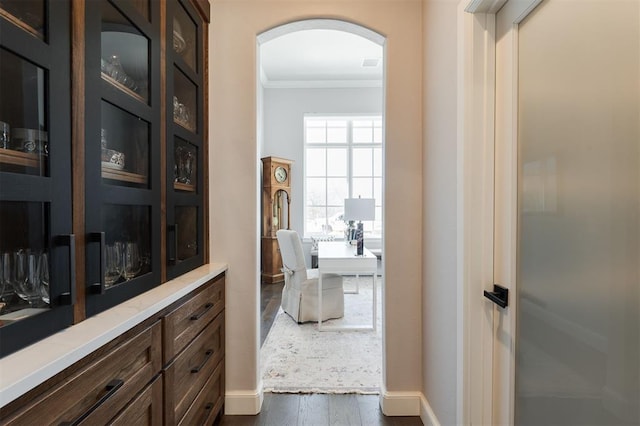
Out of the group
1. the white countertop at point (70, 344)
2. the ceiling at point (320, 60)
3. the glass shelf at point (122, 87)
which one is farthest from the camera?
the ceiling at point (320, 60)

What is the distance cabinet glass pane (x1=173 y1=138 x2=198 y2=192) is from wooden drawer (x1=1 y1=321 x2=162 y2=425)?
779 mm

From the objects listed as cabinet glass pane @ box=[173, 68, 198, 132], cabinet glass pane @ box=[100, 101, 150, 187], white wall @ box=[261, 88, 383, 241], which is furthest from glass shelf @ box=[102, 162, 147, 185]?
white wall @ box=[261, 88, 383, 241]

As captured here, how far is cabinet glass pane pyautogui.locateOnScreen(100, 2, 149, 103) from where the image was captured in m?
1.11

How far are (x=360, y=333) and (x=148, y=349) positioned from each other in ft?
7.97

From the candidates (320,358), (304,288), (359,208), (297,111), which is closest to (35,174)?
(320,358)

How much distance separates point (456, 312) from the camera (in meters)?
1.42

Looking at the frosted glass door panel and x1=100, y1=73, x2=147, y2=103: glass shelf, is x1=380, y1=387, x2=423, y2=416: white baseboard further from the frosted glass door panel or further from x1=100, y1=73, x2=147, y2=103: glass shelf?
x1=100, y1=73, x2=147, y2=103: glass shelf

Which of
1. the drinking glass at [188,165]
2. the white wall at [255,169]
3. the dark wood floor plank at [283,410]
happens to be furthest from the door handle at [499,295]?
the drinking glass at [188,165]

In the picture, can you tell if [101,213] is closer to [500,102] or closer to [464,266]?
[464,266]

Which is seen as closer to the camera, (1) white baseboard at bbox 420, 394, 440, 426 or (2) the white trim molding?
(2) the white trim molding

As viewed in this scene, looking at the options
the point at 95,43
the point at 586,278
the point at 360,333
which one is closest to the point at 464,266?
the point at 586,278

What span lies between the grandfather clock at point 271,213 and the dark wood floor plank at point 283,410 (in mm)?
3042

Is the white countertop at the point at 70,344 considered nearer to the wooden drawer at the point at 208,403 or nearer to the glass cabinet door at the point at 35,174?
the glass cabinet door at the point at 35,174

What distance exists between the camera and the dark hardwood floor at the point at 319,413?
1881 mm
